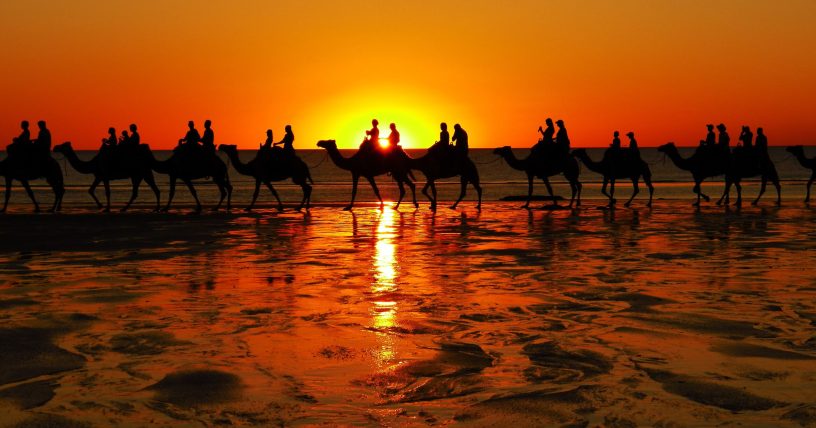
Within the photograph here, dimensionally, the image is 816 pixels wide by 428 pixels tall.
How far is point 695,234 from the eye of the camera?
761 inches

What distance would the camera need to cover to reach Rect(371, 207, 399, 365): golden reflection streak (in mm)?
7582

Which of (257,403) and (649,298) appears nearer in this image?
(257,403)

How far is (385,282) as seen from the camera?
1170 centimetres

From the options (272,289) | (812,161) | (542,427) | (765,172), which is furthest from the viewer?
(812,161)

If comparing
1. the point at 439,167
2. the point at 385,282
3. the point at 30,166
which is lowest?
the point at 385,282

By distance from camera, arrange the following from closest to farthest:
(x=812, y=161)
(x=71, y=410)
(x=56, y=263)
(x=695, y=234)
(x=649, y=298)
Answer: (x=71, y=410) < (x=649, y=298) < (x=56, y=263) < (x=695, y=234) < (x=812, y=161)

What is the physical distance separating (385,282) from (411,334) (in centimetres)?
360

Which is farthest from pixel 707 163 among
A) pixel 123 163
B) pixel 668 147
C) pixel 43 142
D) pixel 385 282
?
pixel 385 282

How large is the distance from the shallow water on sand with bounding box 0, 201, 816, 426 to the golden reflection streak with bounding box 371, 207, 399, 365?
0.04 m

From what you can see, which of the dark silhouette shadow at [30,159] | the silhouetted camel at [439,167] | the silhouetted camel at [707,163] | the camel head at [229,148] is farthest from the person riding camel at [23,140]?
the silhouetted camel at [707,163]

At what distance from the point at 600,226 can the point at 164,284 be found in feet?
40.6

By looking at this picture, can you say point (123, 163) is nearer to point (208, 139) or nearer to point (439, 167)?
point (208, 139)

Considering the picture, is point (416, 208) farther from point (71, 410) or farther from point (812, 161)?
point (71, 410)

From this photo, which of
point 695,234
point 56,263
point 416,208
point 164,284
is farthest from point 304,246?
point 416,208
